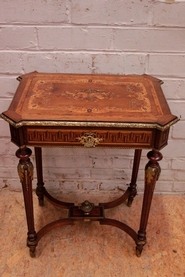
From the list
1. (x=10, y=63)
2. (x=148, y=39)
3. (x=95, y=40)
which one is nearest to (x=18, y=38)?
(x=10, y=63)

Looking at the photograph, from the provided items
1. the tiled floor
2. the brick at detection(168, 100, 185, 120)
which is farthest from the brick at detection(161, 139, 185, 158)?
the tiled floor

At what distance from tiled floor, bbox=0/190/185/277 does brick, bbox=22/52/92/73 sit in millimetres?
728

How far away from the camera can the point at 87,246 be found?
4.74 feet

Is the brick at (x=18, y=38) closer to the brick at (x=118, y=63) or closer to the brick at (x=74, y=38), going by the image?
the brick at (x=74, y=38)

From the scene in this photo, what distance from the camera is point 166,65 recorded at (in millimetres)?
1365

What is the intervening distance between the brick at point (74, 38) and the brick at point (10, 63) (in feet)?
0.40

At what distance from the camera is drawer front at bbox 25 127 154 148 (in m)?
1.04

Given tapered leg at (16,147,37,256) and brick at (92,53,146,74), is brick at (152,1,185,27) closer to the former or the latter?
brick at (92,53,146,74)

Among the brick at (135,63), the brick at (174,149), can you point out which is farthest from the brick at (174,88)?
the brick at (174,149)

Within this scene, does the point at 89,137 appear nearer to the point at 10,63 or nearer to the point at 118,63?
the point at 118,63

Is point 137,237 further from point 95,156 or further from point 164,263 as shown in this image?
point 95,156

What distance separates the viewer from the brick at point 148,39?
4.24ft

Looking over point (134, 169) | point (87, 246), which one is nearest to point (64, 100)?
point (134, 169)

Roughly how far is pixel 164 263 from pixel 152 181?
46 cm
